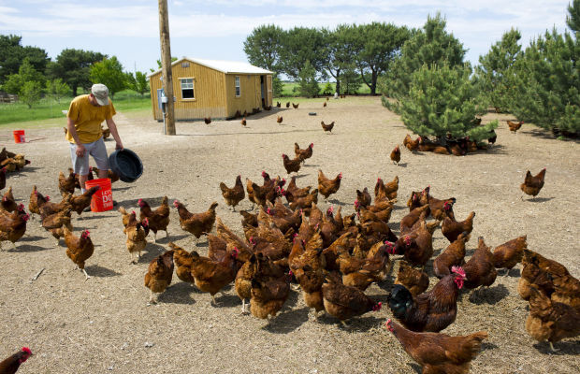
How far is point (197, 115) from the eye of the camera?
1054 inches

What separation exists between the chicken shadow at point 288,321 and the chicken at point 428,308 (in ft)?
4.47

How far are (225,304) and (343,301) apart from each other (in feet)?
5.95

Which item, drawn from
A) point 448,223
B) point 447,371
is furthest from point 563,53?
point 447,371

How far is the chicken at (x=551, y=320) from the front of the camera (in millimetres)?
4004

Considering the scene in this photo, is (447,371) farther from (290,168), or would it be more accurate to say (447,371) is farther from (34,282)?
(290,168)

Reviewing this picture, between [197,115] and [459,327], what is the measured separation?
2475cm


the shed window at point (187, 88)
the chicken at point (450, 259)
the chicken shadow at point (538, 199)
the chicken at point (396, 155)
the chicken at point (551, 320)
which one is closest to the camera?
the chicken at point (551, 320)

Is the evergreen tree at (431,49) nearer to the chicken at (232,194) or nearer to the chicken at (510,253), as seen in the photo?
the chicken at (232,194)

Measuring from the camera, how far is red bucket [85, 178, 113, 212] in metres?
8.57

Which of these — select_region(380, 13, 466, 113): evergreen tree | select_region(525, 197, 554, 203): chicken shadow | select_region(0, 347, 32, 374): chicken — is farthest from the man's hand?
select_region(380, 13, 466, 113): evergreen tree

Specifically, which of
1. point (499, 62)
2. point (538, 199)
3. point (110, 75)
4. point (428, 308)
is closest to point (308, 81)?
point (110, 75)

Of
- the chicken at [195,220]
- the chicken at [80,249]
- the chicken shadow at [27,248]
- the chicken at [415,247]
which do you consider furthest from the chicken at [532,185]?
the chicken shadow at [27,248]

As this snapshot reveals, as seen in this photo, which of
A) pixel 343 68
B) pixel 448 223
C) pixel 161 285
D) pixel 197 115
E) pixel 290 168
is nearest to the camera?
pixel 161 285

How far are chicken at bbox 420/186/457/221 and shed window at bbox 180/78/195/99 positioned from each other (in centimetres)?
2227
